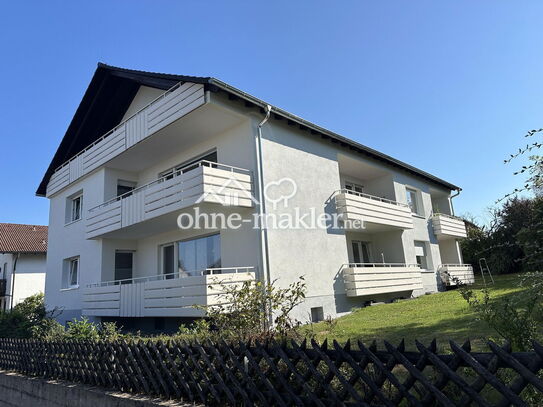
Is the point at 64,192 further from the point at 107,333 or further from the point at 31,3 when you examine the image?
the point at 107,333

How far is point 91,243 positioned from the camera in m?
16.6

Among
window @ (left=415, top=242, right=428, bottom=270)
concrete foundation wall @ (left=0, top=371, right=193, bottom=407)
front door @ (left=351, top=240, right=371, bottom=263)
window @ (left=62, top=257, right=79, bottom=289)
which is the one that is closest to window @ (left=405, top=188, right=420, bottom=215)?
window @ (left=415, top=242, right=428, bottom=270)

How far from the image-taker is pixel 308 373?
360cm

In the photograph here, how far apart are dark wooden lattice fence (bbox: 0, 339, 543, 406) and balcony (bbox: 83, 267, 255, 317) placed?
3151 millimetres

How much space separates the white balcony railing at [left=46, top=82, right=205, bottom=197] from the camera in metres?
11.8

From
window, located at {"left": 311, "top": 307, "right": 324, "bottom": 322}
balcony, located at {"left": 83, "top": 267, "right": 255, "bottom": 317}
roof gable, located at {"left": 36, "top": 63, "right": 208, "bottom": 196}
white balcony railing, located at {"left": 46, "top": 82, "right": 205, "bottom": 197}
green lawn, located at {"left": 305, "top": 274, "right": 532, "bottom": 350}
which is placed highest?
roof gable, located at {"left": 36, "top": 63, "right": 208, "bottom": 196}

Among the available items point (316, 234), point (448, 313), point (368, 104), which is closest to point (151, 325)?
point (316, 234)

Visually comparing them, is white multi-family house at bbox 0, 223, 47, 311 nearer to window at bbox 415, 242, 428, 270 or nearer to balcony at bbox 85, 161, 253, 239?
balcony at bbox 85, 161, 253, 239

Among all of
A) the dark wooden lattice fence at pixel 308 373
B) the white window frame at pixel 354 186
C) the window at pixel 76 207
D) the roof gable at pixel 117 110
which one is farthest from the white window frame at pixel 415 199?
the window at pixel 76 207

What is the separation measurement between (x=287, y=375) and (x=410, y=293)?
1536cm

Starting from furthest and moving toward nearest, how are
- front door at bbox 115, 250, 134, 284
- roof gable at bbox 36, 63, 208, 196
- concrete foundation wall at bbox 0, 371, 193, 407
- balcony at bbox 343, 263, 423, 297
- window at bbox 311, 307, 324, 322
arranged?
front door at bbox 115, 250, 134, 284
roof gable at bbox 36, 63, 208, 196
balcony at bbox 343, 263, 423, 297
window at bbox 311, 307, 324, 322
concrete foundation wall at bbox 0, 371, 193, 407

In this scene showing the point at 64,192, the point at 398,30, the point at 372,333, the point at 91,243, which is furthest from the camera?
the point at 64,192

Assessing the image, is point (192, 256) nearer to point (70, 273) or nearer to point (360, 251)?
point (360, 251)

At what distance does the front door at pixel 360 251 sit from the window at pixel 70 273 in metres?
13.7
